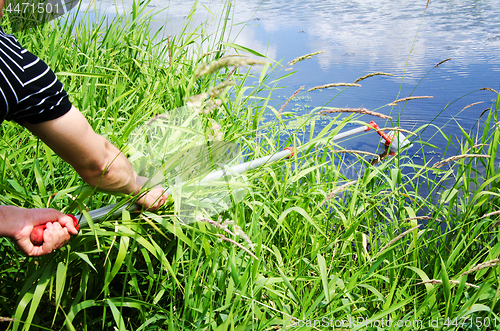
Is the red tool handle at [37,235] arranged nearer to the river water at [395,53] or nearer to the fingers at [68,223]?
the fingers at [68,223]

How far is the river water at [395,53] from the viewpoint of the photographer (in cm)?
320

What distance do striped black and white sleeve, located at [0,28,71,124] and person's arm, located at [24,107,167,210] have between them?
0.09 feet

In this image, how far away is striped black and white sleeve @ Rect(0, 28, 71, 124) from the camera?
701mm

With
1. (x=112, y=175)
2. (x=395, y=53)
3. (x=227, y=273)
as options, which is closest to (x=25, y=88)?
(x=112, y=175)

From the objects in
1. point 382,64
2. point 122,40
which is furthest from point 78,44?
point 382,64

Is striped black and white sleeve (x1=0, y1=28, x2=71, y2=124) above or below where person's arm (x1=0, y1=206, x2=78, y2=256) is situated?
above

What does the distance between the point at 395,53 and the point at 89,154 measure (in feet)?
16.8

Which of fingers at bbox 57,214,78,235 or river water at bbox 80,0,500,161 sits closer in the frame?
fingers at bbox 57,214,78,235

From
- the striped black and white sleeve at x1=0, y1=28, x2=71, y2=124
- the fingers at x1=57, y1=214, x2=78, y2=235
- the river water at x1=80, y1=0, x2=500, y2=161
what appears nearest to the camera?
the striped black and white sleeve at x1=0, y1=28, x2=71, y2=124

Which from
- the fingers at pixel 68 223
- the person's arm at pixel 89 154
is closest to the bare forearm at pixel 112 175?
the person's arm at pixel 89 154

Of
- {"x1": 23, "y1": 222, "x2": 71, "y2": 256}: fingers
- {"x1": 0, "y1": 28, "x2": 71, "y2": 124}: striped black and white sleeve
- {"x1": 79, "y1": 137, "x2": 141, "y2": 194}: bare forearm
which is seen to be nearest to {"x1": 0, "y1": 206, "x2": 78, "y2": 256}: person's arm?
{"x1": 23, "y1": 222, "x2": 71, "y2": 256}: fingers

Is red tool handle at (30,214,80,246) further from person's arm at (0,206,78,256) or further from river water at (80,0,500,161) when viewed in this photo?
river water at (80,0,500,161)

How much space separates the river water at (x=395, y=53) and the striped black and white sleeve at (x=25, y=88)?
1.35 metres

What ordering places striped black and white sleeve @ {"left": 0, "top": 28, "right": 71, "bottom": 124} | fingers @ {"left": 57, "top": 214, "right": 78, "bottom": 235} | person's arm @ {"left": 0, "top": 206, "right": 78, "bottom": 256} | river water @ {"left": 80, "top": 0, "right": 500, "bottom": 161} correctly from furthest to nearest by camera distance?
river water @ {"left": 80, "top": 0, "right": 500, "bottom": 161} → fingers @ {"left": 57, "top": 214, "right": 78, "bottom": 235} → person's arm @ {"left": 0, "top": 206, "right": 78, "bottom": 256} → striped black and white sleeve @ {"left": 0, "top": 28, "right": 71, "bottom": 124}
